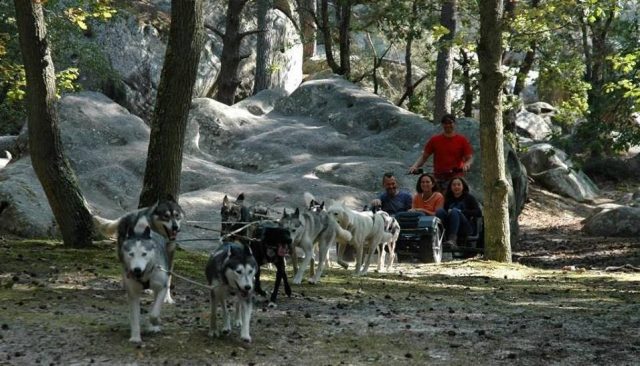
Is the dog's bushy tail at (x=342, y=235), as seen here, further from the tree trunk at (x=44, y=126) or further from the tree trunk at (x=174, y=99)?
the tree trunk at (x=44, y=126)

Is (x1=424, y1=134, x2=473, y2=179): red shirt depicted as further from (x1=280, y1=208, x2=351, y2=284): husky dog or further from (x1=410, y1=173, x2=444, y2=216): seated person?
(x1=280, y1=208, x2=351, y2=284): husky dog

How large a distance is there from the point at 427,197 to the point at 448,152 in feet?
3.20

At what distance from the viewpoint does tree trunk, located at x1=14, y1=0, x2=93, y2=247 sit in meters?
12.3

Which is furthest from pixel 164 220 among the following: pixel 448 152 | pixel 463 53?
pixel 463 53

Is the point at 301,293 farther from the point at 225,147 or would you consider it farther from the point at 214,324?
the point at 225,147

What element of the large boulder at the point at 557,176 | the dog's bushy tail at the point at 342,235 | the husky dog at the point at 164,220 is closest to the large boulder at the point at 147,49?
the large boulder at the point at 557,176

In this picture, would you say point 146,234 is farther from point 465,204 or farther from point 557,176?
point 557,176

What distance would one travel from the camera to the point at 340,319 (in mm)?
8836

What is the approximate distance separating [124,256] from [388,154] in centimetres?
1693

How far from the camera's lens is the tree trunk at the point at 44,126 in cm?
1227

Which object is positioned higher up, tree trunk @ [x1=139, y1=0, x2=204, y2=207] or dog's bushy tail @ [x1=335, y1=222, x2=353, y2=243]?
tree trunk @ [x1=139, y1=0, x2=204, y2=207]

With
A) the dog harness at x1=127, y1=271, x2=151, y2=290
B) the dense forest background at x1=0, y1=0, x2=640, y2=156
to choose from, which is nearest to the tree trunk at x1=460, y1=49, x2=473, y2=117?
the dense forest background at x1=0, y1=0, x2=640, y2=156

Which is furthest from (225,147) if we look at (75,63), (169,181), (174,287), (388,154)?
(174,287)

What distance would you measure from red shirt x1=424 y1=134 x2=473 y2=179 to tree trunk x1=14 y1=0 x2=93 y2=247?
6792 millimetres
